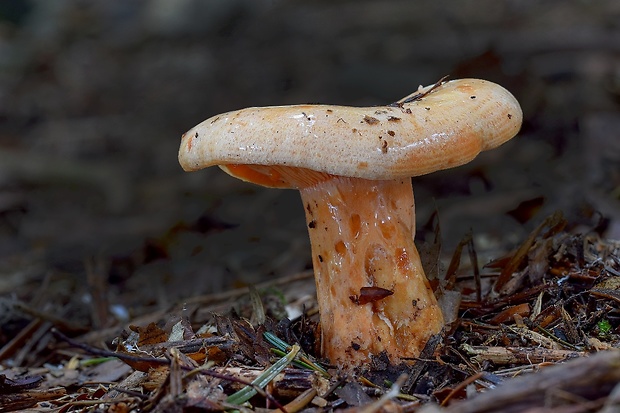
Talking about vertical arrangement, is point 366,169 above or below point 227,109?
below

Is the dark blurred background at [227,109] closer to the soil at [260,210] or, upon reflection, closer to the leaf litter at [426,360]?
the soil at [260,210]

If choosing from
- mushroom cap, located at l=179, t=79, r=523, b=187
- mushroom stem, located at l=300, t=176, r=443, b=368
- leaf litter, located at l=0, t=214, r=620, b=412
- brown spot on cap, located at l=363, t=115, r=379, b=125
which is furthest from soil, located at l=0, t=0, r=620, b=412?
brown spot on cap, located at l=363, t=115, r=379, b=125

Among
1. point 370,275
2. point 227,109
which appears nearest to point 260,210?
point 227,109

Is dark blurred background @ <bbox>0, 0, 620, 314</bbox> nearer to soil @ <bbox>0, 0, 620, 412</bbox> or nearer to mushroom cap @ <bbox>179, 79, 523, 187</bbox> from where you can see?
soil @ <bbox>0, 0, 620, 412</bbox>

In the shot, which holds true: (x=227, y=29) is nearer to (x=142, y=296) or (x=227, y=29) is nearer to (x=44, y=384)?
(x=142, y=296)

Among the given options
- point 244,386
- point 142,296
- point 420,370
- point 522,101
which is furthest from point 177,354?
point 522,101

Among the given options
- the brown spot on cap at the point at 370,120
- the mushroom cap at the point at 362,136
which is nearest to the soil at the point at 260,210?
the mushroom cap at the point at 362,136

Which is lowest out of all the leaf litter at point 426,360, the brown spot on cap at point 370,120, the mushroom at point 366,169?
the leaf litter at point 426,360

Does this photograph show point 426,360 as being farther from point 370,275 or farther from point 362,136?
point 362,136
